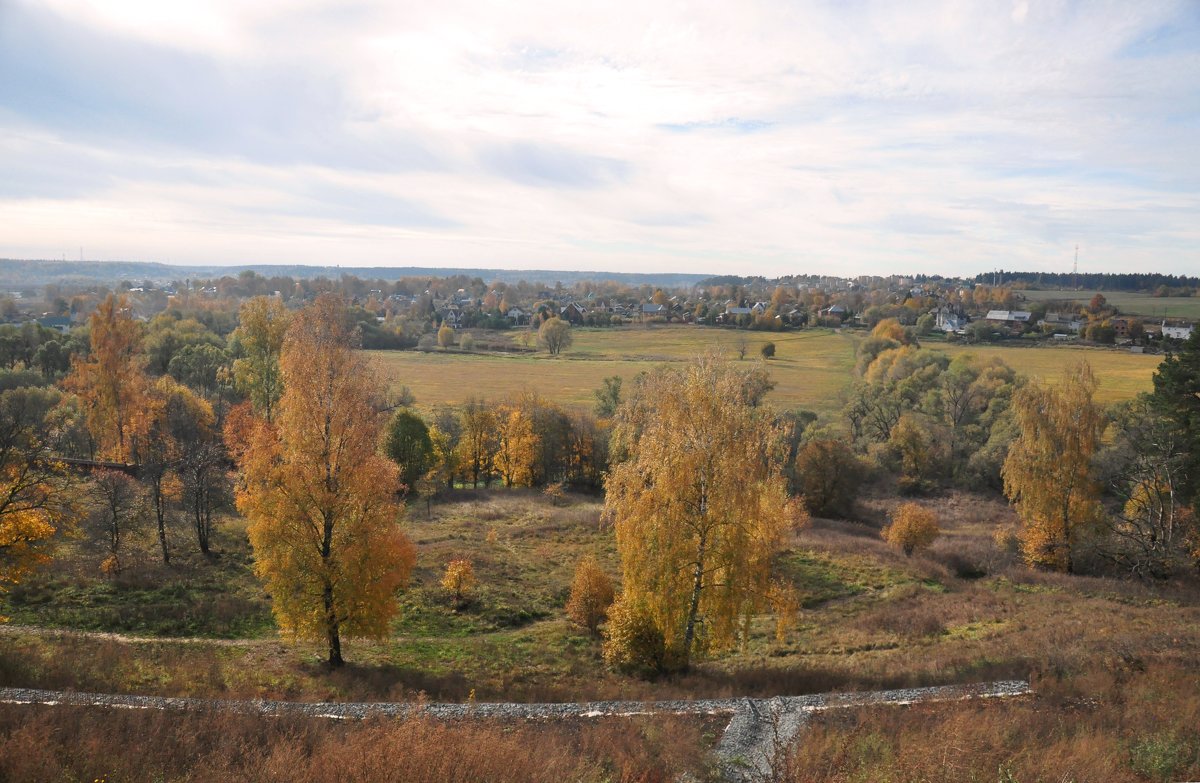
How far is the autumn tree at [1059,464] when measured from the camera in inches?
1075

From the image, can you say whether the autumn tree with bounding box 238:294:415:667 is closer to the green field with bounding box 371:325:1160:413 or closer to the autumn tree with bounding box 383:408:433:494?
the autumn tree with bounding box 383:408:433:494

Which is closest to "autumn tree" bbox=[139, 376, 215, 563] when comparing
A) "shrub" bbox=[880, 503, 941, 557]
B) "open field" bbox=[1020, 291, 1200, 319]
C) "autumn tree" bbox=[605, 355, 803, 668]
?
"autumn tree" bbox=[605, 355, 803, 668]

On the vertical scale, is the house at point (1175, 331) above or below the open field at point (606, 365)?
above

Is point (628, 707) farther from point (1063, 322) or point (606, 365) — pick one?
point (1063, 322)

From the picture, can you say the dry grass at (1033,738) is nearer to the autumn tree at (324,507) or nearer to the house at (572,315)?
the autumn tree at (324,507)

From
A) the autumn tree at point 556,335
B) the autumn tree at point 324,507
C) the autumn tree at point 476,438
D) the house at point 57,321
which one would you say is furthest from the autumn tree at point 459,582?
the house at point 57,321

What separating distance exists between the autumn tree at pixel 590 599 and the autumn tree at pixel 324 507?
6.16 metres

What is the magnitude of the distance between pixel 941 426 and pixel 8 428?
56392 millimetres

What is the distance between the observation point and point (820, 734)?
11664 mm

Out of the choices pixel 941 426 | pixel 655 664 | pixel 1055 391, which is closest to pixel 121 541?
pixel 655 664

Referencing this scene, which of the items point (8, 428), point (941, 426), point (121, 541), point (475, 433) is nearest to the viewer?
point (8, 428)

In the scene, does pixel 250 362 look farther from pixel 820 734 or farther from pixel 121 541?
pixel 820 734

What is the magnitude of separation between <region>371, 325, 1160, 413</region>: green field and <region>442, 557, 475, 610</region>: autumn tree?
31.8 meters

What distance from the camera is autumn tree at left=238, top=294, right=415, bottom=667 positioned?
16125 millimetres
